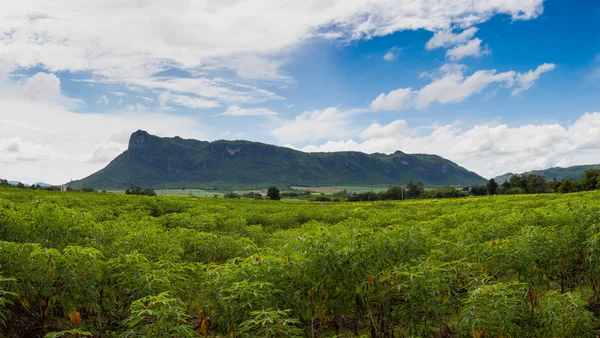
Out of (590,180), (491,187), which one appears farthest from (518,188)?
(590,180)

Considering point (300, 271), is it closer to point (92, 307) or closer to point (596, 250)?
point (92, 307)

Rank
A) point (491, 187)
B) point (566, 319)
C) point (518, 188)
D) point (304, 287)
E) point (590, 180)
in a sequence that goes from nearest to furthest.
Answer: point (566, 319) → point (304, 287) → point (590, 180) → point (518, 188) → point (491, 187)

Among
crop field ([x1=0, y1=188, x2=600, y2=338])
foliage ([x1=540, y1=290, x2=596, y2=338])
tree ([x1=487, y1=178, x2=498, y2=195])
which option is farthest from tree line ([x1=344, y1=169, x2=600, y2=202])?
foliage ([x1=540, y1=290, x2=596, y2=338])

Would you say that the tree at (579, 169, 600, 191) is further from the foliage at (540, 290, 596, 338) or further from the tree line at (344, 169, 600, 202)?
the foliage at (540, 290, 596, 338)

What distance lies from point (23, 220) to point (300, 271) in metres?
8.83

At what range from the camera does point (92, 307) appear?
747 centimetres

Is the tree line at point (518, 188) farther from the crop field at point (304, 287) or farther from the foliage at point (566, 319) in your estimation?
the foliage at point (566, 319)

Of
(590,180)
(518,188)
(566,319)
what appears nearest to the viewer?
(566,319)

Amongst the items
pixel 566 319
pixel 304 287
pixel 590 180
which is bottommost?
pixel 566 319

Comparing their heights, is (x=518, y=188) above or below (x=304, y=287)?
above

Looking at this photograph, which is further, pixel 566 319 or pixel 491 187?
pixel 491 187

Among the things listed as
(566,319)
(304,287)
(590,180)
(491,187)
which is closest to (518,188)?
(491,187)

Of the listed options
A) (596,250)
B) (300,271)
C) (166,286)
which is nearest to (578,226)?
(596,250)

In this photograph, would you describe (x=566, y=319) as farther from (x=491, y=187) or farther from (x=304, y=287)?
(x=491, y=187)
